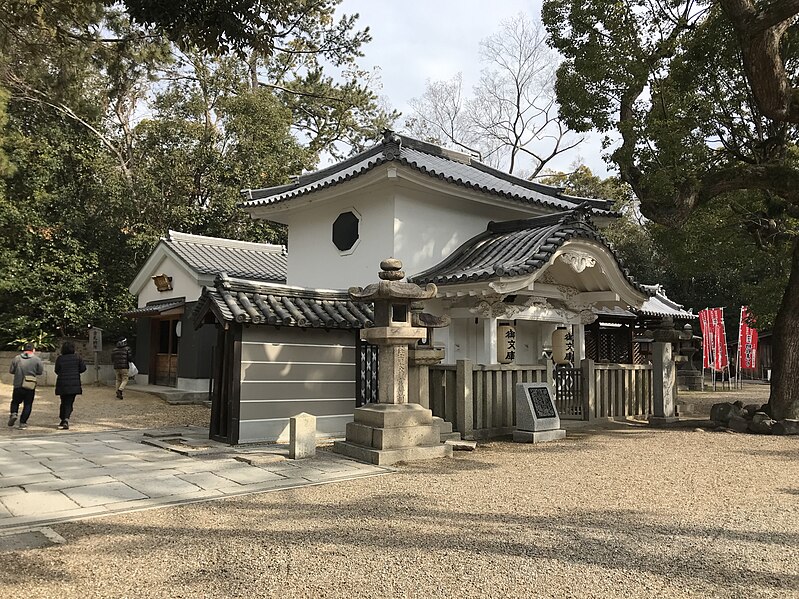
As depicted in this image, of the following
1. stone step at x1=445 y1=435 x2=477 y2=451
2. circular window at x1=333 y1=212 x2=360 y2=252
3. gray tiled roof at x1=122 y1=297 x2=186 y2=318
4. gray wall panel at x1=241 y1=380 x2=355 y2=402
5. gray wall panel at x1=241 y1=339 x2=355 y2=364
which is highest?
circular window at x1=333 y1=212 x2=360 y2=252

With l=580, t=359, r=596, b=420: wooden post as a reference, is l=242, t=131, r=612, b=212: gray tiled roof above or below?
above

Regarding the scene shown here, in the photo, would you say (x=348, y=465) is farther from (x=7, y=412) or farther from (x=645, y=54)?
(x=7, y=412)

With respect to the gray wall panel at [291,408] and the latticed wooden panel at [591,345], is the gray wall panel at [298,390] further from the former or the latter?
the latticed wooden panel at [591,345]

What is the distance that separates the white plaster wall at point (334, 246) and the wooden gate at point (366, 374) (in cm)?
227

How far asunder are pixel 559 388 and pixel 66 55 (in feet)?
35.7

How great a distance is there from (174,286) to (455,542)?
16485 millimetres

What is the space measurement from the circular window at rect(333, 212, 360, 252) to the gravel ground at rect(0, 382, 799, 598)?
23.2ft

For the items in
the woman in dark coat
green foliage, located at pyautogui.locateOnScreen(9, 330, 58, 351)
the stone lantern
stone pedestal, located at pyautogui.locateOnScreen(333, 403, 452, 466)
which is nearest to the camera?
stone pedestal, located at pyautogui.locateOnScreen(333, 403, 452, 466)

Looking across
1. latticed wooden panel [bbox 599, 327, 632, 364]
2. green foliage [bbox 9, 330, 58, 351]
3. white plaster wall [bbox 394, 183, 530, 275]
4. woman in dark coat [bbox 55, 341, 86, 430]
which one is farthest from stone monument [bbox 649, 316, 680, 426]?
green foliage [bbox 9, 330, 58, 351]

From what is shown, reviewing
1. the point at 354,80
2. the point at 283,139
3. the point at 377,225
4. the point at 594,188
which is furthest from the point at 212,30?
the point at 594,188

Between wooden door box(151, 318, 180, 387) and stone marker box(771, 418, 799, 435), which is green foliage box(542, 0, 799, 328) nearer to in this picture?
stone marker box(771, 418, 799, 435)

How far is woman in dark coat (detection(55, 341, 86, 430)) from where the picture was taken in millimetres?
11508

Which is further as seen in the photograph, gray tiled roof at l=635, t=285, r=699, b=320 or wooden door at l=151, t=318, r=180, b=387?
gray tiled roof at l=635, t=285, r=699, b=320

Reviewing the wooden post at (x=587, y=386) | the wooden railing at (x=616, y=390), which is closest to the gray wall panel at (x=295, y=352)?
the wooden post at (x=587, y=386)
